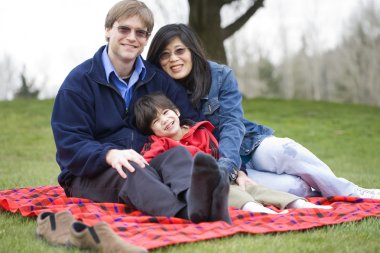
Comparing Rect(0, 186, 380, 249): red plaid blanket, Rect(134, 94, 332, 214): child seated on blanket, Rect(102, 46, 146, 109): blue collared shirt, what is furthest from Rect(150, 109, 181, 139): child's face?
Rect(0, 186, 380, 249): red plaid blanket

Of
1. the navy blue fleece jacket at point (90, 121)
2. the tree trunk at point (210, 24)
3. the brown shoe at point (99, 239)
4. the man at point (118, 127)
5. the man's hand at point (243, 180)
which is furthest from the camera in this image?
the tree trunk at point (210, 24)

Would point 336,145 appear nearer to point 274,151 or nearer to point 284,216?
point 274,151

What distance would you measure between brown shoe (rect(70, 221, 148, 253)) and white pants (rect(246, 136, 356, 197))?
1.97 m

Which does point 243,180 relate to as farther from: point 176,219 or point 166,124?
point 176,219

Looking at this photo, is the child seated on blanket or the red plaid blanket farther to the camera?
the child seated on blanket

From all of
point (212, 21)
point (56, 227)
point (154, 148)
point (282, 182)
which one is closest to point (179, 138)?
point (154, 148)

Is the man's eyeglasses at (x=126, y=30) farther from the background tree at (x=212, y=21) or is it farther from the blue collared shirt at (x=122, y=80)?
the background tree at (x=212, y=21)

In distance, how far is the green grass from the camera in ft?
8.73

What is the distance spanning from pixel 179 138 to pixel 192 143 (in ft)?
0.44

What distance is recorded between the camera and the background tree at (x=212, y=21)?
13461 millimetres

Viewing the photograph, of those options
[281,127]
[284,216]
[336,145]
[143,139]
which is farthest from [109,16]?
[281,127]

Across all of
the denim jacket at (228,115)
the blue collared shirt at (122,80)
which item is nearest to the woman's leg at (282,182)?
the denim jacket at (228,115)

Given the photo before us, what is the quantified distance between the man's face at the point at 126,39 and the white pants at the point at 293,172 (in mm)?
1285

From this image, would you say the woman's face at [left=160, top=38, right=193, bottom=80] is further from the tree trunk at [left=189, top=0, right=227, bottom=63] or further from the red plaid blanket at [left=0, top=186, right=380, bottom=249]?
the tree trunk at [left=189, top=0, right=227, bottom=63]
